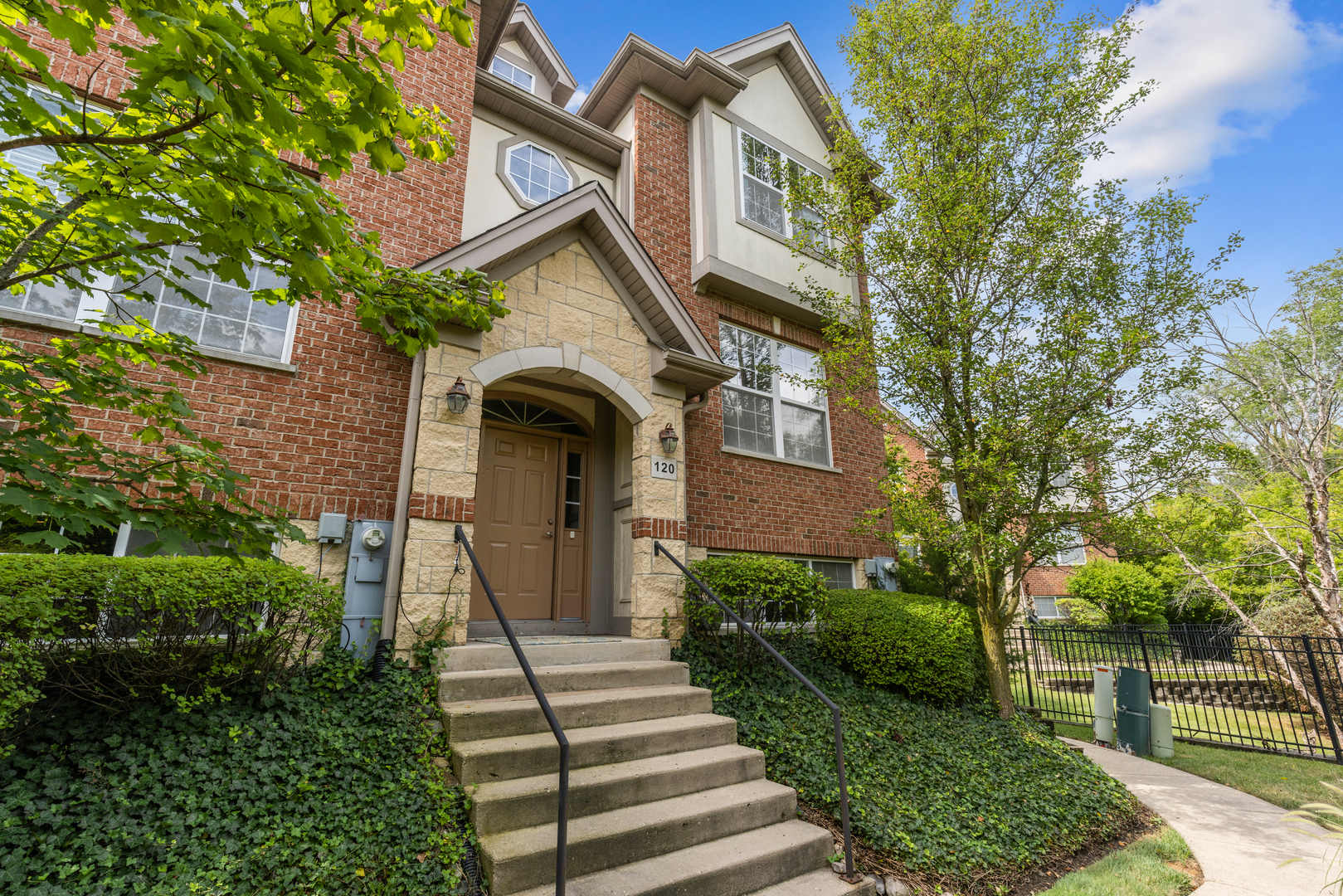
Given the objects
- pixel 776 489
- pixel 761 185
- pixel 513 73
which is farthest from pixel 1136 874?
pixel 513 73

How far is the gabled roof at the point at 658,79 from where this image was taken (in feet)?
29.1

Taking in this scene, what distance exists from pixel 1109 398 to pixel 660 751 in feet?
20.7

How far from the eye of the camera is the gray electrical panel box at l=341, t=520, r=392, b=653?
5.10 meters

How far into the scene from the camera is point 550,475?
7082mm

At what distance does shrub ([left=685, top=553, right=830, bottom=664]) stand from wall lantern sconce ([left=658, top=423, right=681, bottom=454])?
126cm

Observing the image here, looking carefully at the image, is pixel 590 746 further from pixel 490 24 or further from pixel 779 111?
pixel 779 111

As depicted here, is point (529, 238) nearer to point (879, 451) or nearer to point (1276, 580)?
point (879, 451)

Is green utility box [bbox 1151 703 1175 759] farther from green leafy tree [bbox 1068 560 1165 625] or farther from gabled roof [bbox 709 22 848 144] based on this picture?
gabled roof [bbox 709 22 848 144]

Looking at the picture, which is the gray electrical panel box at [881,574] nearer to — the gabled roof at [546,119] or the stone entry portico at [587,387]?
the stone entry portico at [587,387]

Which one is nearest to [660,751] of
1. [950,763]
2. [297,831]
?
[297,831]

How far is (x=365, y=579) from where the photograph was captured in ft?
17.3

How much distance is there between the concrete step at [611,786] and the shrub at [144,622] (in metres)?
1.87

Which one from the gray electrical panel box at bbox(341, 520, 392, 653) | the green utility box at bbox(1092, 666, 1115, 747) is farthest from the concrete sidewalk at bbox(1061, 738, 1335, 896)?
the gray electrical panel box at bbox(341, 520, 392, 653)

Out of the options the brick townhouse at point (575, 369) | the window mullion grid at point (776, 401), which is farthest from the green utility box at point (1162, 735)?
the window mullion grid at point (776, 401)
